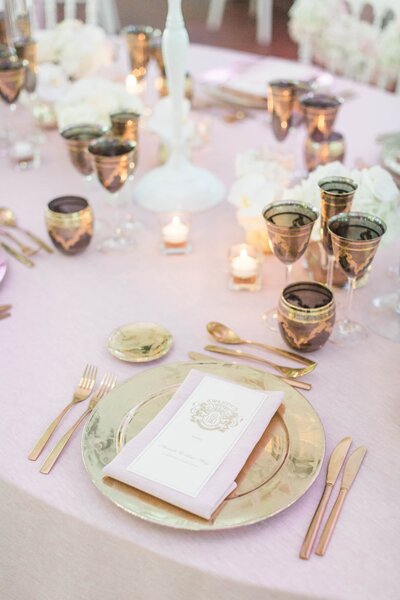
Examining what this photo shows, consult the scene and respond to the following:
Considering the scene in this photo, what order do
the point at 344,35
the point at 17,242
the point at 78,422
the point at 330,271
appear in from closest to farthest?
the point at 78,422 < the point at 330,271 < the point at 17,242 < the point at 344,35

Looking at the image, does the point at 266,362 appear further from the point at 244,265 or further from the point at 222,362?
the point at 244,265

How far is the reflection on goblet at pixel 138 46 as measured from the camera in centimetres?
179

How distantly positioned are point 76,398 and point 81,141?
2.01 ft

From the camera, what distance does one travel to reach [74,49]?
1952 mm

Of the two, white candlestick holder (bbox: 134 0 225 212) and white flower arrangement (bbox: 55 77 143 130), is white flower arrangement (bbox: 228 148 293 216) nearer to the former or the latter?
white candlestick holder (bbox: 134 0 225 212)

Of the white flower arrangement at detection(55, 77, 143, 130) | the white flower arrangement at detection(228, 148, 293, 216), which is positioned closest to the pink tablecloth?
the white flower arrangement at detection(228, 148, 293, 216)

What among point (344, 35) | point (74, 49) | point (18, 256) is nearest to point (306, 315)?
point (18, 256)

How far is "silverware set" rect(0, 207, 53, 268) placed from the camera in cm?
131

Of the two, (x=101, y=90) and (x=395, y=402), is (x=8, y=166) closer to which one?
(x=101, y=90)

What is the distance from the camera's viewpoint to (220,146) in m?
1.76

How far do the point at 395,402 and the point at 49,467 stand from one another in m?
0.46

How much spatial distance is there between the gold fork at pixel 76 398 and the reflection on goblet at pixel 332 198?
0.39 meters

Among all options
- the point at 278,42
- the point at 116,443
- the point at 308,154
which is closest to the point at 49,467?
the point at 116,443

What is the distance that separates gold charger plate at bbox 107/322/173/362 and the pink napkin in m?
0.11
